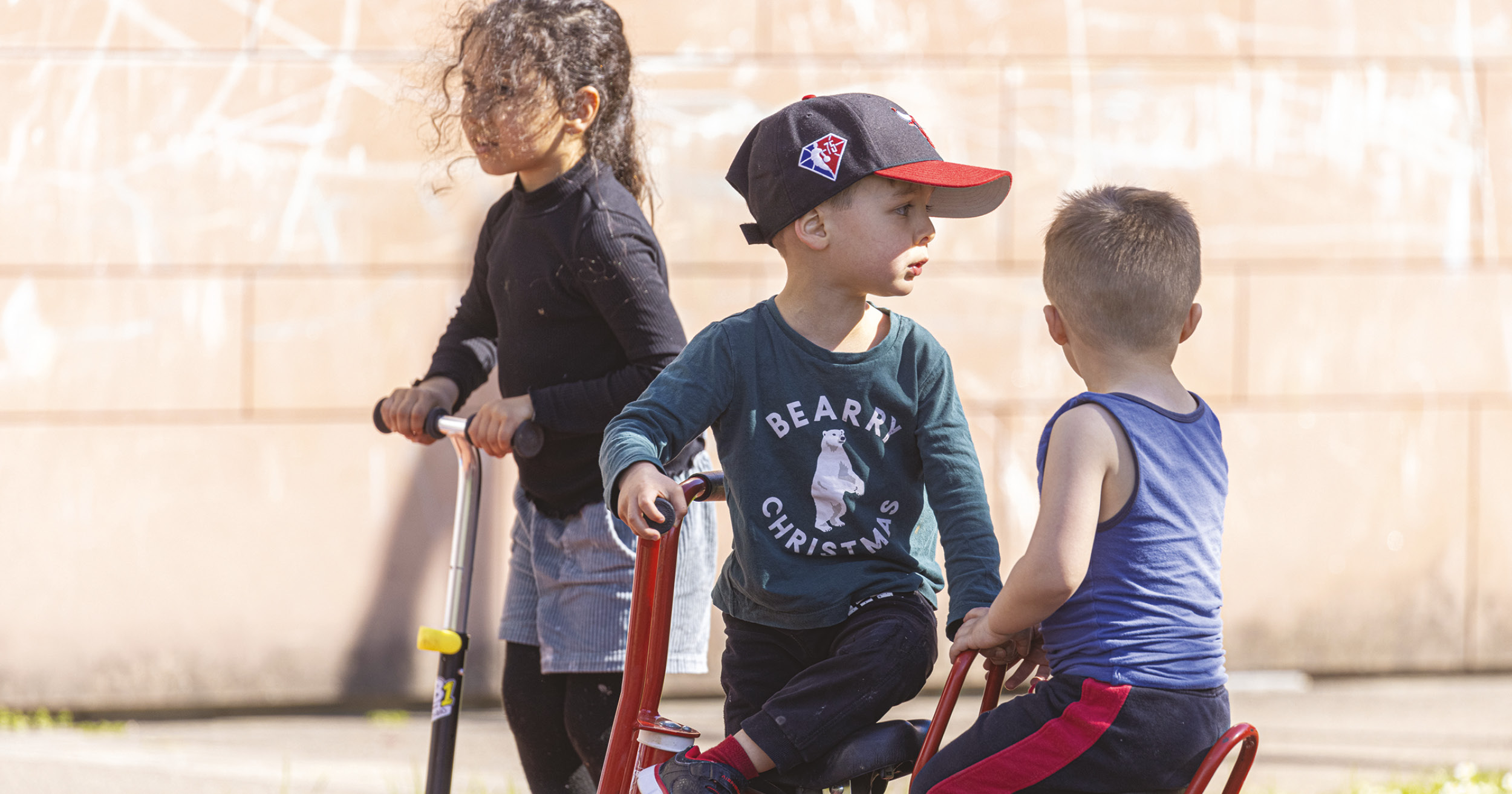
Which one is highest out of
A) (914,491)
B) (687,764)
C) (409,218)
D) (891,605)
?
(409,218)

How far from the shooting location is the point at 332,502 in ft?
13.8

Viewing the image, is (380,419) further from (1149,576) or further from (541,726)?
(1149,576)

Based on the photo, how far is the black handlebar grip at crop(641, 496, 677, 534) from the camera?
1.65 meters

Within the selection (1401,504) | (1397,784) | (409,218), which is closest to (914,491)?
(1397,784)

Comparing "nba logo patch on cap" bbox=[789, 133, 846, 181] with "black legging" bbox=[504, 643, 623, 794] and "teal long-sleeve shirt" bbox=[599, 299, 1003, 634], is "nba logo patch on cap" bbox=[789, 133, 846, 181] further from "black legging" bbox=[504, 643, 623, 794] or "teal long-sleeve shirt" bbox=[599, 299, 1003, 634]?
"black legging" bbox=[504, 643, 623, 794]

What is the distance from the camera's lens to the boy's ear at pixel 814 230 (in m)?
1.89

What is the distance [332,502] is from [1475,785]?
3.36 m

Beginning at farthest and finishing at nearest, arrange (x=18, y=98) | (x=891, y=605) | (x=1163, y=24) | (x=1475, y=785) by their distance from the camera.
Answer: (x=1163, y=24)
(x=18, y=98)
(x=1475, y=785)
(x=891, y=605)

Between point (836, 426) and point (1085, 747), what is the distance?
54 cm

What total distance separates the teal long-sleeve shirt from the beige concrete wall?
239 centimetres

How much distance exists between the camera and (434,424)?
232 centimetres

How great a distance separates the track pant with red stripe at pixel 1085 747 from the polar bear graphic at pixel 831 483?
36 cm

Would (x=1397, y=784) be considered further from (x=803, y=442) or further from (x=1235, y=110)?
(x=803, y=442)

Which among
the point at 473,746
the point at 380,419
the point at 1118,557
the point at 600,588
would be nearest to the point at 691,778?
the point at 1118,557
